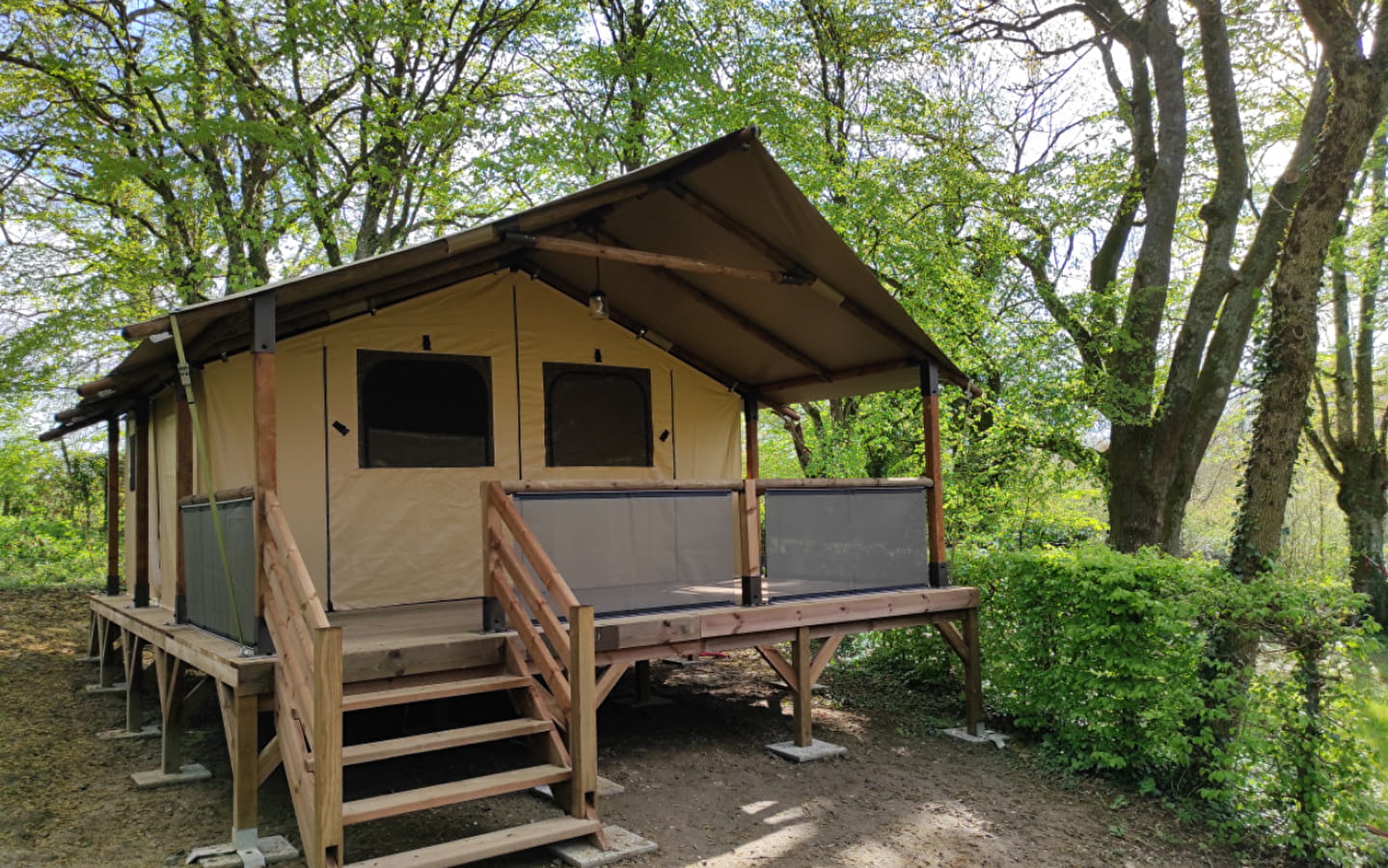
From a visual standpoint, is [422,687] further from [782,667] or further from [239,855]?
[782,667]

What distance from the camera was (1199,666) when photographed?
18.8 ft

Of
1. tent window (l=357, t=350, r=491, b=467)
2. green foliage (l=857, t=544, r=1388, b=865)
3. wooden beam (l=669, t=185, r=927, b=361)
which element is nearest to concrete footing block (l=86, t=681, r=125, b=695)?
tent window (l=357, t=350, r=491, b=467)

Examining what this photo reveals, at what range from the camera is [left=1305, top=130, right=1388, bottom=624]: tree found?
1496cm

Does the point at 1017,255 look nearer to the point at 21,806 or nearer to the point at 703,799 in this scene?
the point at 703,799

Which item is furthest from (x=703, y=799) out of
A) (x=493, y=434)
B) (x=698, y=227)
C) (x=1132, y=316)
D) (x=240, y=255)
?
(x=240, y=255)

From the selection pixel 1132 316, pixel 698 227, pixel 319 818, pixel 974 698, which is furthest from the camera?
pixel 1132 316

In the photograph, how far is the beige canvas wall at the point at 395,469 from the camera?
20.7ft

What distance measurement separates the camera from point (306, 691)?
3902 mm

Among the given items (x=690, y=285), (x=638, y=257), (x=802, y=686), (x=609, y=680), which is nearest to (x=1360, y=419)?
(x=690, y=285)

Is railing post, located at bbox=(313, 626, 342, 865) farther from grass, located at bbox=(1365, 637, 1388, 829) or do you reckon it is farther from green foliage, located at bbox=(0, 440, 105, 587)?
green foliage, located at bbox=(0, 440, 105, 587)

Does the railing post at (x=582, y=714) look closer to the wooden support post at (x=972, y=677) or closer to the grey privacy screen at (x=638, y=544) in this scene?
the grey privacy screen at (x=638, y=544)

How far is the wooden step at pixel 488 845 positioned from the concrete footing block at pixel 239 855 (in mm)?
712

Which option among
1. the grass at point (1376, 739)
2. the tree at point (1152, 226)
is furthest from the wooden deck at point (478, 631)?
the tree at point (1152, 226)

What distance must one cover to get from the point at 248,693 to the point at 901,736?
15.1 feet
